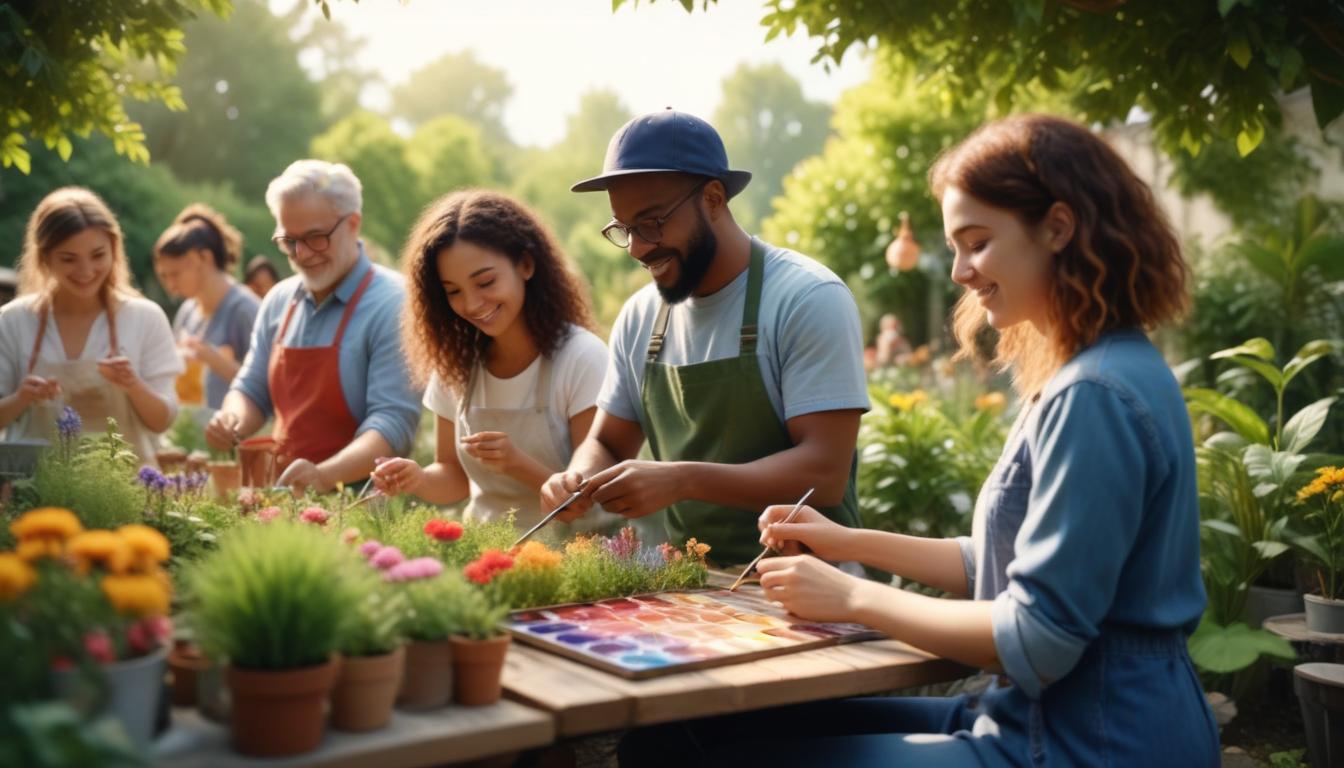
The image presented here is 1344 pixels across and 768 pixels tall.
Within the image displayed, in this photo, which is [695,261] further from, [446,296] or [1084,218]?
[1084,218]

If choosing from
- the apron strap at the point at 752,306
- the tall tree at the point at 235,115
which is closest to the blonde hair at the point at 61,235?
the apron strap at the point at 752,306

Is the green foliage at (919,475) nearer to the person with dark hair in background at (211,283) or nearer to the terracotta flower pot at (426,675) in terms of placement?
the person with dark hair in background at (211,283)

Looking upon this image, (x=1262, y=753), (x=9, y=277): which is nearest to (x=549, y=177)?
(x=9, y=277)

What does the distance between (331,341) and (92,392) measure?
109 cm

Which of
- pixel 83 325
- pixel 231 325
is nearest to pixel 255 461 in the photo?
pixel 83 325

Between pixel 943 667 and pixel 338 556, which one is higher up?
pixel 338 556

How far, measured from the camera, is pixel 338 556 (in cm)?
175

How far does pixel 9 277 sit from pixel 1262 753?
910 centimetres

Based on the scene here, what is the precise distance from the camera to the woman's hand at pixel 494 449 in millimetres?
3244

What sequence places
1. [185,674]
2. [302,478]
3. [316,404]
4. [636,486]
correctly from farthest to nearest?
[316,404]
[302,478]
[636,486]
[185,674]

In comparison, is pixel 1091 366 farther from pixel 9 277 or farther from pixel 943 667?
pixel 9 277

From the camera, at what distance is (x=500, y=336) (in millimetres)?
3689

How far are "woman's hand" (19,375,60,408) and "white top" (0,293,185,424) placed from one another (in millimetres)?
351

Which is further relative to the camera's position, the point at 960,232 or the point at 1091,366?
the point at 960,232
